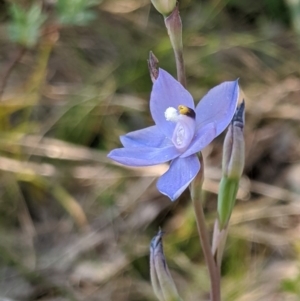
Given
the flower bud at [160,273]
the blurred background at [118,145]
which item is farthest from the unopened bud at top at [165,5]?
the blurred background at [118,145]

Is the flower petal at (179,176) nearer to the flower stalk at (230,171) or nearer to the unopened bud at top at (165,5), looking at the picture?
the flower stalk at (230,171)

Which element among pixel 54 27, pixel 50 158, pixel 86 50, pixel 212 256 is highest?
pixel 54 27

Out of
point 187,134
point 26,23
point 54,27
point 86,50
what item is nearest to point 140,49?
point 86,50

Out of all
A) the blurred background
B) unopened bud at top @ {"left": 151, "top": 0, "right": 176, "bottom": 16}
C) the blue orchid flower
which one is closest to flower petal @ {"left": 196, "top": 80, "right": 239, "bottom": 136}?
the blue orchid flower

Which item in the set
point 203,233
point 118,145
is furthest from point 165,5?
point 118,145

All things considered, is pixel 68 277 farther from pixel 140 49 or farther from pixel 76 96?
pixel 140 49

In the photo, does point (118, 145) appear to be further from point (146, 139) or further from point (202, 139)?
point (202, 139)

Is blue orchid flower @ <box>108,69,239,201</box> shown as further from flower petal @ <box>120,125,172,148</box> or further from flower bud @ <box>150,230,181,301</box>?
flower bud @ <box>150,230,181,301</box>
